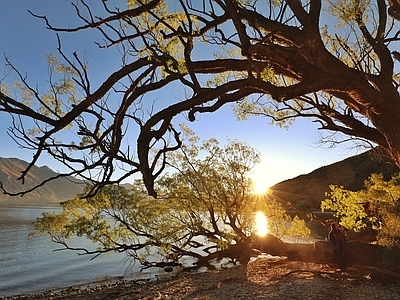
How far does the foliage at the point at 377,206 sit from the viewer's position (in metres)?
11.8

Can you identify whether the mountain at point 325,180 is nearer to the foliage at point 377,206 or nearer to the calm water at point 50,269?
the calm water at point 50,269

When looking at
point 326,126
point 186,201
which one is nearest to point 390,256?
point 326,126

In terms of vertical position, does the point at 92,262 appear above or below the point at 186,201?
below

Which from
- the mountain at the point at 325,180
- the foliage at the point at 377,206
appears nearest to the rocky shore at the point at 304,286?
the foliage at the point at 377,206

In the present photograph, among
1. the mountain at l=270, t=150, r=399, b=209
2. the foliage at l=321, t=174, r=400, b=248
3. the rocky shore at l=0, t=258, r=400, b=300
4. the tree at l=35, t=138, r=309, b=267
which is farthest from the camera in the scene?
the mountain at l=270, t=150, r=399, b=209

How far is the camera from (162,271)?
77.5 feet

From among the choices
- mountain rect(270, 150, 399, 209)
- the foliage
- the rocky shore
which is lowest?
the rocky shore

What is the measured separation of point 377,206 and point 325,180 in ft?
279

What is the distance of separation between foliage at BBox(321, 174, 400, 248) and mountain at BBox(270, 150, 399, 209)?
60.6 metres

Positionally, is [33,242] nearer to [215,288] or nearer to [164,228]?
[164,228]

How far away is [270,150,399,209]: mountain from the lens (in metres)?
78.7

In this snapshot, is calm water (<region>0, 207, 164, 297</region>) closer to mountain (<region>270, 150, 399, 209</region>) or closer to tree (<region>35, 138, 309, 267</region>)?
tree (<region>35, 138, 309, 267</region>)

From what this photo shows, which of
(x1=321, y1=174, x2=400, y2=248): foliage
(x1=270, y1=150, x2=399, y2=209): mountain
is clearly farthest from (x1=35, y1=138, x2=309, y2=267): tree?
(x1=270, y1=150, x2=399, y2=209): mountain

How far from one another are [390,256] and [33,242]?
42.7 metres
